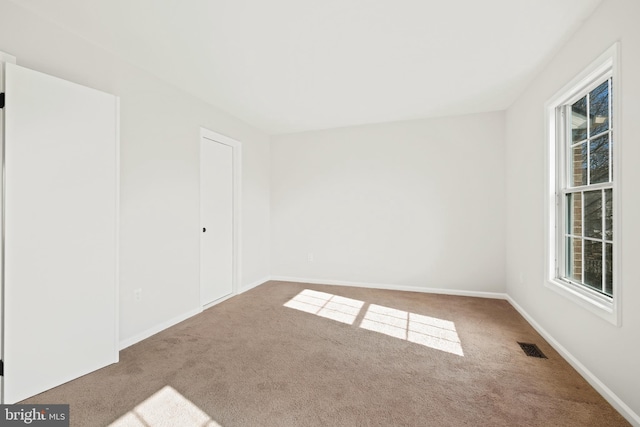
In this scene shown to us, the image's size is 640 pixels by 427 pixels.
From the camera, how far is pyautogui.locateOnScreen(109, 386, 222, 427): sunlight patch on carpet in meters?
1.66

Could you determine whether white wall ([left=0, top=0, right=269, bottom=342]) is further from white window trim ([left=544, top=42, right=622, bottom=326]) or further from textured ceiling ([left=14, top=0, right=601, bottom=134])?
white window trim ([left=544, top=42, right=622, bottom=326])

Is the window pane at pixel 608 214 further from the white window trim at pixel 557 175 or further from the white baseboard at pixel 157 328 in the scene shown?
the white baseboard at pixel 157 328

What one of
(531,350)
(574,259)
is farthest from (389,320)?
(574,259)

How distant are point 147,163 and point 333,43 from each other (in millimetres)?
2071

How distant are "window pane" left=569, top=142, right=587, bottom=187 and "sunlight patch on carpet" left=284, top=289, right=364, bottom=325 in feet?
8.13

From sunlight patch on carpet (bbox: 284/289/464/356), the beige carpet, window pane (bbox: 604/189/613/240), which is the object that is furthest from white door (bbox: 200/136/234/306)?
window pane (bbox: 604/189/613/240)

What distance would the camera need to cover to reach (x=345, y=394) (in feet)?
6.33

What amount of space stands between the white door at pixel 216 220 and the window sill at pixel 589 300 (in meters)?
3.71

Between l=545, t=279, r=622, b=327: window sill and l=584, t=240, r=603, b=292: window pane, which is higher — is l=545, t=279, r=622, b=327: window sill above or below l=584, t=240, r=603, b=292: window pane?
below

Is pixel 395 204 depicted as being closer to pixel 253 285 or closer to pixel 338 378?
pixel 253 285

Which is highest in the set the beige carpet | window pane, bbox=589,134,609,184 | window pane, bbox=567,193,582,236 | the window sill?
window pane, bbox=589,134,609,184

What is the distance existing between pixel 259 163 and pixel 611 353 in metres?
4.51

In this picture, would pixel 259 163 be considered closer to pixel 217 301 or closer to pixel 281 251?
pixel 281 251

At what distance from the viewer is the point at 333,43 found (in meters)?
2.36
